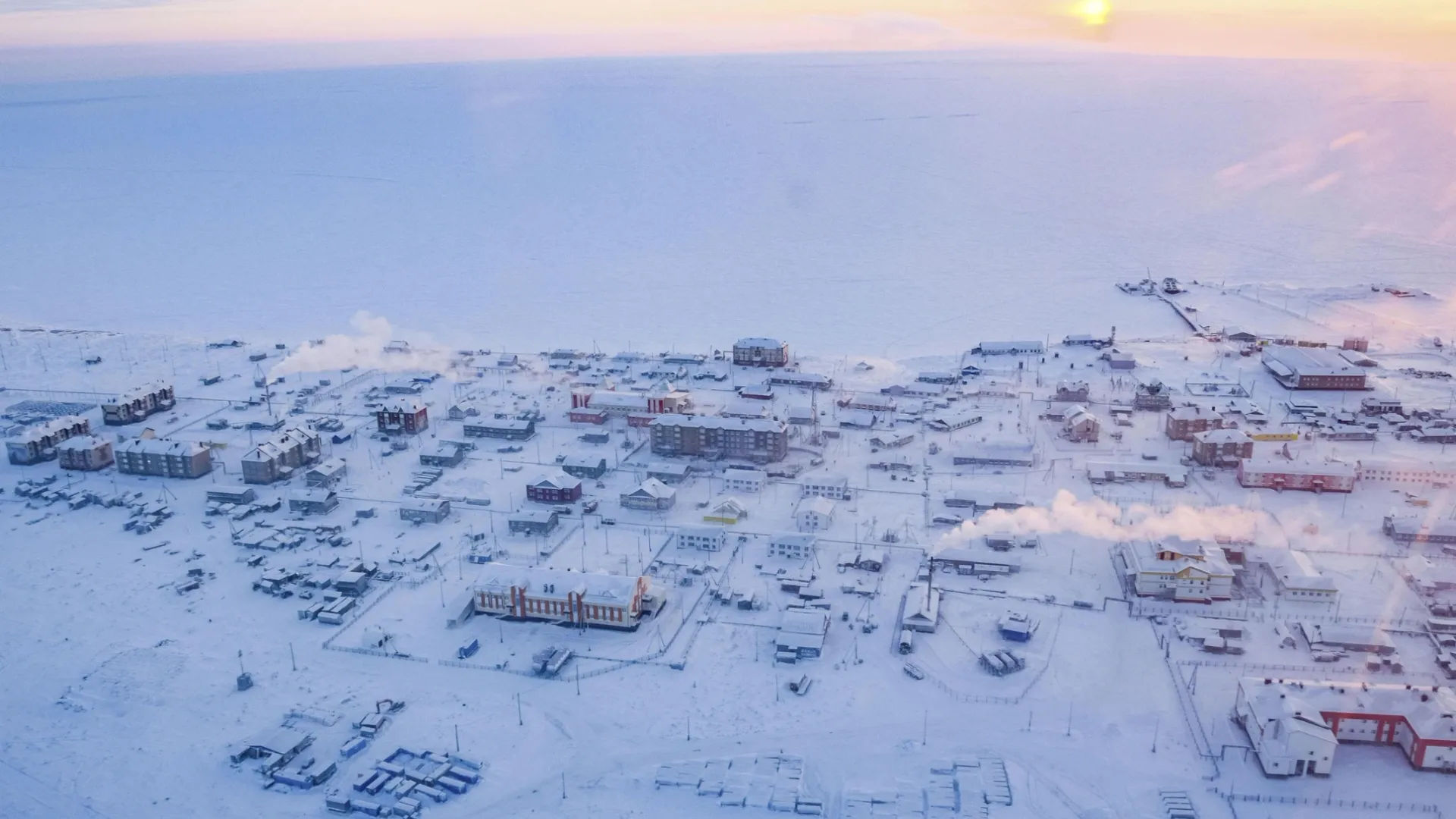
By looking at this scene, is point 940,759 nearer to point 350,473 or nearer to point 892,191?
point 350,473

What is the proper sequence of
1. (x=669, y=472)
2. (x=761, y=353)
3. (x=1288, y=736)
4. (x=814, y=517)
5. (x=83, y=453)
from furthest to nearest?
(x=761, y=353) < (x=83, y=453) < (x=669, y=472) < (x=814, y=517) < (x=1288, y=736)

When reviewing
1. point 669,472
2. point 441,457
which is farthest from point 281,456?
point 669,472

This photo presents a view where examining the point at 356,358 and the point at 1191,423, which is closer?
the point at 1191,423

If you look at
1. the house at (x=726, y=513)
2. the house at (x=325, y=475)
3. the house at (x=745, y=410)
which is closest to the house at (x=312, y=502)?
the house at (x=325, y=475)

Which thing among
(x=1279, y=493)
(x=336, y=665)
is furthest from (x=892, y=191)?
(x=336, y=665)

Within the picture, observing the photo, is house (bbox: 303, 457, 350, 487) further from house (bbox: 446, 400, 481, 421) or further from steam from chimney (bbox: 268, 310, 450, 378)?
steam from chimney (bbox: 268, 310, 450, 378)

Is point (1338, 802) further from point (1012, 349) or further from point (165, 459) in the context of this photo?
point (165, 459)

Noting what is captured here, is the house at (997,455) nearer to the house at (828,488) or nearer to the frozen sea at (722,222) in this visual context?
the house at (828,488)
